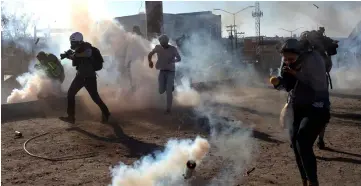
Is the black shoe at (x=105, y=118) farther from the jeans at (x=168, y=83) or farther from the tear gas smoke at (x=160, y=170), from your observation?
the tear gas smoke at (x=160, y=170)

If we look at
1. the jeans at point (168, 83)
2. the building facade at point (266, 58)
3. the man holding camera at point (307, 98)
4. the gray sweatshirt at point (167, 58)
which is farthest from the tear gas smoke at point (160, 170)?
the building facade at point (266, 58)

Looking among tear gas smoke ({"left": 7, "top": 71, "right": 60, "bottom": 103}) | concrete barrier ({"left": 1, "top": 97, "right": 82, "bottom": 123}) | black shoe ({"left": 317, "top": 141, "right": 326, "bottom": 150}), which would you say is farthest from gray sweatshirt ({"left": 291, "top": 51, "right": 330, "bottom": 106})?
tear gas smoke ({"left": 7, "top": 71, "right": 60, "bottom": 103})

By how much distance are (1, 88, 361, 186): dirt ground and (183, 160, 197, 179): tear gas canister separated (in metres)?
0.49

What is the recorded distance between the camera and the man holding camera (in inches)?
153

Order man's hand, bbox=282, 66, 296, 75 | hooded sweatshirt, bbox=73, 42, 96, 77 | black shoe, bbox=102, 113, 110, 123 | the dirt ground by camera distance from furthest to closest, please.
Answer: black shoe, bbox=102, 113, 110, 123 → hooded sweatshirt, bbox=73, 42, 96, 77 → the dirt ground → man's hand, bbox=282, 66, 296, 75

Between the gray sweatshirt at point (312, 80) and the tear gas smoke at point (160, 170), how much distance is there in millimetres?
1464

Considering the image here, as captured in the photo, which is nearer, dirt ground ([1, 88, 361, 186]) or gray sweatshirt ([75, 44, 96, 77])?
dirt ground ([1, 88, 361, 186])

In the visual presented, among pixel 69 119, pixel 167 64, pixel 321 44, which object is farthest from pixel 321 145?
pixel 69 119

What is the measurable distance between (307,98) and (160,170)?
1.79 m

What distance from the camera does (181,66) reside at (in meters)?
13.2

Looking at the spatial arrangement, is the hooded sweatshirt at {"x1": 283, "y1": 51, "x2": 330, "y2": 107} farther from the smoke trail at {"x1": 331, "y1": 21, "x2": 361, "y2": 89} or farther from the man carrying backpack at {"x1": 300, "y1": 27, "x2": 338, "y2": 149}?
the smoke trail at {"x1": 331, "y1": 21, "x2": 361, "y2": 89}

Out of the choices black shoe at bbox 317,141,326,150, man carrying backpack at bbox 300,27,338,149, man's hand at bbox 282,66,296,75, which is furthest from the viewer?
black shoe at bbox 317,141,326,150

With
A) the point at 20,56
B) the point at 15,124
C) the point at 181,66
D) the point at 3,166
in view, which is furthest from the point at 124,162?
the point at 20,56

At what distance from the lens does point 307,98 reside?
3.99 meters
